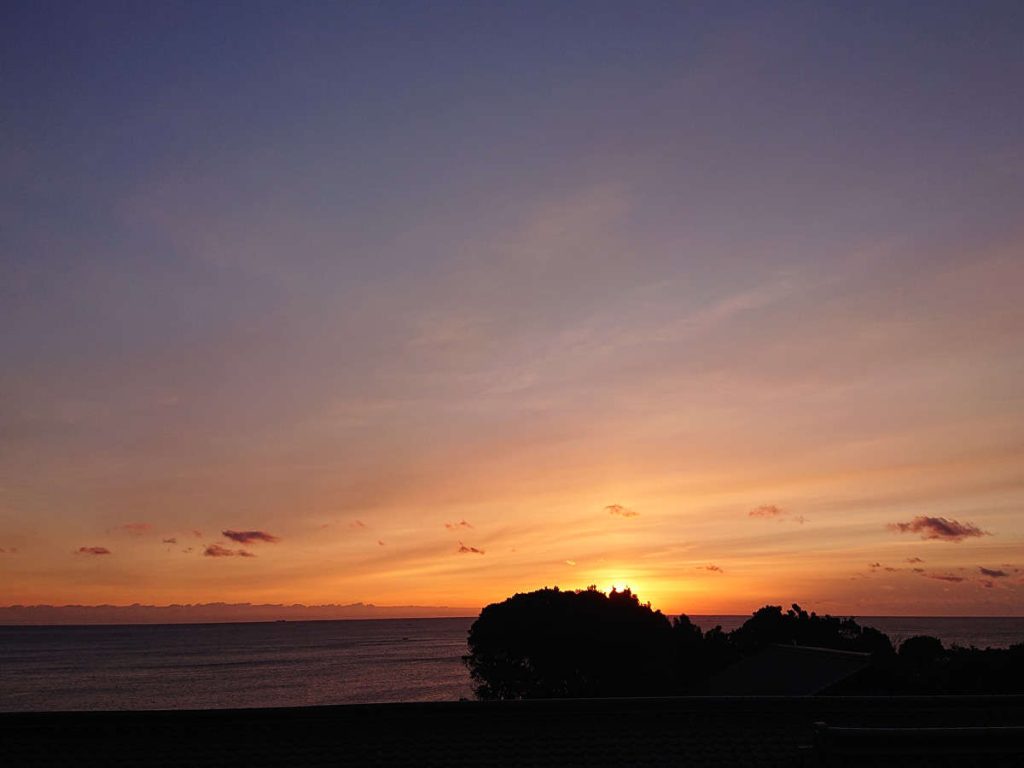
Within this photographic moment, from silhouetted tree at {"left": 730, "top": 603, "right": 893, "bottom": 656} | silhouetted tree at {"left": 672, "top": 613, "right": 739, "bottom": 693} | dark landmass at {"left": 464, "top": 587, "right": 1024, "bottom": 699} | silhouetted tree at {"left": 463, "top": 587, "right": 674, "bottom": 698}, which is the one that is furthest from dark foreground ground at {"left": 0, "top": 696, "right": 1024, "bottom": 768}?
silhouetted tree at {"left": 730, "top": 603, "right": 893, "bottom": 656}

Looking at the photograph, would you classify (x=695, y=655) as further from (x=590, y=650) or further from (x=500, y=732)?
(x=500, y=732)

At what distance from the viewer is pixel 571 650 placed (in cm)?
5803

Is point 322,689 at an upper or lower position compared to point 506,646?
lower

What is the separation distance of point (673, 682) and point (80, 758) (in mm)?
48844

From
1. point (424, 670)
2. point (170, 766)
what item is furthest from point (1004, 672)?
point (424, 670)

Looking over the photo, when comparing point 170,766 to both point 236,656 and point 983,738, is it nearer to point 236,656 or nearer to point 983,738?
point 983,738

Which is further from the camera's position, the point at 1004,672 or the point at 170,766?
the point at 1004,672

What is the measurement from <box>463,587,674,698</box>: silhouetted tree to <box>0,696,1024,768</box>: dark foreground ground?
39.5m

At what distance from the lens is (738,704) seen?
60.2 feet

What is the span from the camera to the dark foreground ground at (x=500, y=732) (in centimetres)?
1672

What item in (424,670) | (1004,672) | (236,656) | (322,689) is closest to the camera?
(1004,672)

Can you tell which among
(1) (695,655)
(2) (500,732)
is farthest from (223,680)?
(2) (500,732)

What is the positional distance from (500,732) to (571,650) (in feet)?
138

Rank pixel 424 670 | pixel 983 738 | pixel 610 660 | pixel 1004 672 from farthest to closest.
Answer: pixel 424 670 < pixel 610 660 < pixel 1004 672 < pixel 983 738
